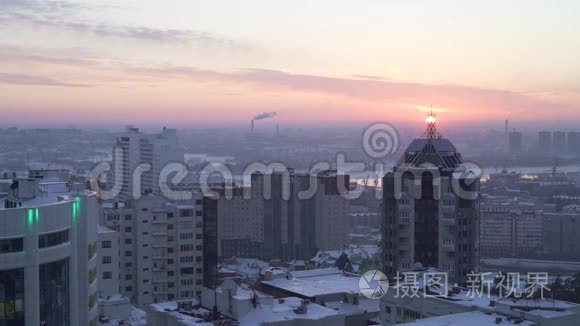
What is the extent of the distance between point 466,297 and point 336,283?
13.7 feet

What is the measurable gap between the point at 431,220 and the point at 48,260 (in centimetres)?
816

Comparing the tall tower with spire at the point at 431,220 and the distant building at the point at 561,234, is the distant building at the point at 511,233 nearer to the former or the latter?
the distant building at the point at 561,234

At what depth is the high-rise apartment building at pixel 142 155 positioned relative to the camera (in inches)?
1364

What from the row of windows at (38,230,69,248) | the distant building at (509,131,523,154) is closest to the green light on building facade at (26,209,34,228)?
the row of windows at (38,230,69,248)

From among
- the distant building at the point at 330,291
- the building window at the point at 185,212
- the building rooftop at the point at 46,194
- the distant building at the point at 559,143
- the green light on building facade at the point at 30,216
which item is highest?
the distant building at the point at 559,143

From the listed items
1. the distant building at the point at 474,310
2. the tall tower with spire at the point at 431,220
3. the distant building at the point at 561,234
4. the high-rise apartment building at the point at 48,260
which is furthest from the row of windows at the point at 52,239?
the distant building at the point at 561,234

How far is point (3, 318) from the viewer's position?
457cm

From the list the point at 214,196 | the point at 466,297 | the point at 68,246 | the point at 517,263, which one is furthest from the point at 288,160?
the point at 68,246

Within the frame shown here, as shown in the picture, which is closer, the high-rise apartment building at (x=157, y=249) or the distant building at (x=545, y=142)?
the high-rise apartment building at (x=157, y=249)

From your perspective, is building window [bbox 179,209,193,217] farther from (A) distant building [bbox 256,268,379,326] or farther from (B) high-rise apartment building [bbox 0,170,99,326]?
(B) high-rise apartment building [bbox 0,170,99,326]

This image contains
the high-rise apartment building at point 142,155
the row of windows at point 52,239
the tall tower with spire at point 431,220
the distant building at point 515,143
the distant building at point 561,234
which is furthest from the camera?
the distant building at point 515,143

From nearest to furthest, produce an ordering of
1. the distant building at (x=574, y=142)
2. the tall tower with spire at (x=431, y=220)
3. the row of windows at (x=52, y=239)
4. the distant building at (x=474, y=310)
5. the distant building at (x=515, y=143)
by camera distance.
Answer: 1. the row of windows at (x=52, y=239)
2. the distant building at (x=474, y=310)
3. the tall tower with spire at (x=431, y=220)
4. the distant building at (x=515, y=143)
5. the distant building at (x=574, y=142)

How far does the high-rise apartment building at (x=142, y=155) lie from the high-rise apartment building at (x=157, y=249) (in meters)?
20.4

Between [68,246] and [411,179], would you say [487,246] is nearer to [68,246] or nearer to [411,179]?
[411,179]
